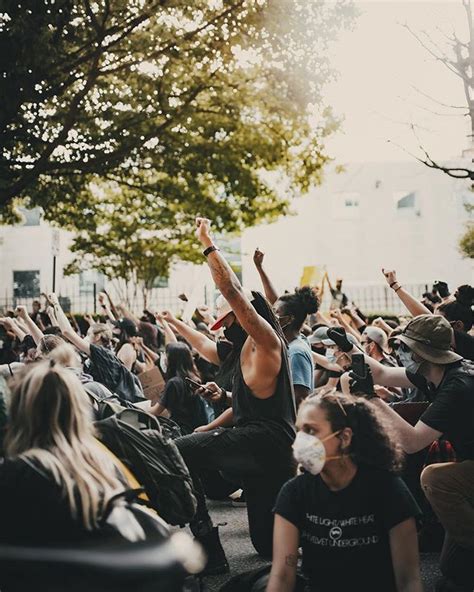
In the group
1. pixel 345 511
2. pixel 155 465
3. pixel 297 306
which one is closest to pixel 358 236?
pixel 297 306

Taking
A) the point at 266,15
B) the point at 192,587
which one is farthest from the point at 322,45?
the point at 192,587

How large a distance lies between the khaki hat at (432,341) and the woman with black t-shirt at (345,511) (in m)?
1.35

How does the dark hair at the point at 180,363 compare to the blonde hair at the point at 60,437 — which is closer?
the blonde hair at the point at 60,437

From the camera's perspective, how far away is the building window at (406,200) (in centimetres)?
4066

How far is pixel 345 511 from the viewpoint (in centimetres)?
384

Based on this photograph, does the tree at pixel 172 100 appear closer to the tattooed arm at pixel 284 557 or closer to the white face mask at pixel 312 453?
the white face mask at pixel 312 453

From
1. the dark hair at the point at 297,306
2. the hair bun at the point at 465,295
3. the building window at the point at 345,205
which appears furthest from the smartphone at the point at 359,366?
the building window at the point at 345,205

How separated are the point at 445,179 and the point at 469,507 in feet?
122

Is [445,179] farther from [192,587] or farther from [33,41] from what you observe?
[192,587]

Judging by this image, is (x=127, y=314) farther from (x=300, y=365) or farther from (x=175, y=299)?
(x=175, y=299)

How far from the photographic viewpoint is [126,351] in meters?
10.8

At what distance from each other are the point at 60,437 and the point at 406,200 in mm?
38808

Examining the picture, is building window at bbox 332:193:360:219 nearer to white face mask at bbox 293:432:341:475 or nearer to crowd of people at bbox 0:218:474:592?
crowd of people at bbox 0:218:474:592

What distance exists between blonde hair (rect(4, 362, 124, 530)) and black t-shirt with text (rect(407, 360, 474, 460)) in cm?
229
